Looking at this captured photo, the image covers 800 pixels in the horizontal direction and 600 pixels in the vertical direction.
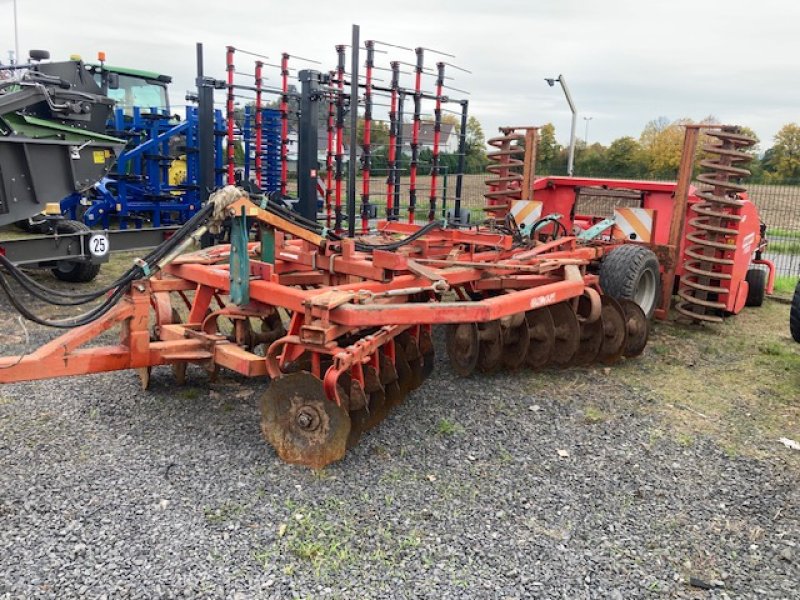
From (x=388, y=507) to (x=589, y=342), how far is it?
2582 mm

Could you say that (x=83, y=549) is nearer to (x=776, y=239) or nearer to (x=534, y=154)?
(x=534, y=154)

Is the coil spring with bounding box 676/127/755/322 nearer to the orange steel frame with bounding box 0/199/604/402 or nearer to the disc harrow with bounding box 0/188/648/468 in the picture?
the disc harrow with bounding box 0/188/648/468

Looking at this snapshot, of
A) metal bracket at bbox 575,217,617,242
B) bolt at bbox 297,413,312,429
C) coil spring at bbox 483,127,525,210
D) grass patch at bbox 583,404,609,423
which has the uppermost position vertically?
coil spring at bbox 483,127,525,210

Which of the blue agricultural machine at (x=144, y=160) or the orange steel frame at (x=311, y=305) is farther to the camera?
the blue agricultural machine at (x=144, y=160)

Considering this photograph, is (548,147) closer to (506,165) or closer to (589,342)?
(506,165)

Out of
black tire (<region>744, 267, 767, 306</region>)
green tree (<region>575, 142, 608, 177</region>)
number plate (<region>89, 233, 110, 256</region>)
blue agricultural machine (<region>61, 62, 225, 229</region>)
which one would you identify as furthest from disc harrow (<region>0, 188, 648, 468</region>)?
green tree (<region>575, 142, 608, 177</region>)

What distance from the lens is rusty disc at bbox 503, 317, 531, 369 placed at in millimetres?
4836

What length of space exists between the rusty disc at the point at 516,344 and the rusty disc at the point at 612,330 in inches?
26.4

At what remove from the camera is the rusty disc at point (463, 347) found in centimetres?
475

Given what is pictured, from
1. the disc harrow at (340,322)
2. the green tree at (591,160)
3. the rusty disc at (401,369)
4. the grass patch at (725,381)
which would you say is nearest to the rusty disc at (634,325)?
the disc harrow at (340,322)

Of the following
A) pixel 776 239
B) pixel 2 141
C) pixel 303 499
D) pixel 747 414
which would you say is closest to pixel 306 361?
pixel 303 499

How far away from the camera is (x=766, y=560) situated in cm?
283

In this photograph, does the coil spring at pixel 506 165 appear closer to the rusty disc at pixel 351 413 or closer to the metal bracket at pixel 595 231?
the metal bracket at pixel 595 231

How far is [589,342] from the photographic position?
5.14 meters
